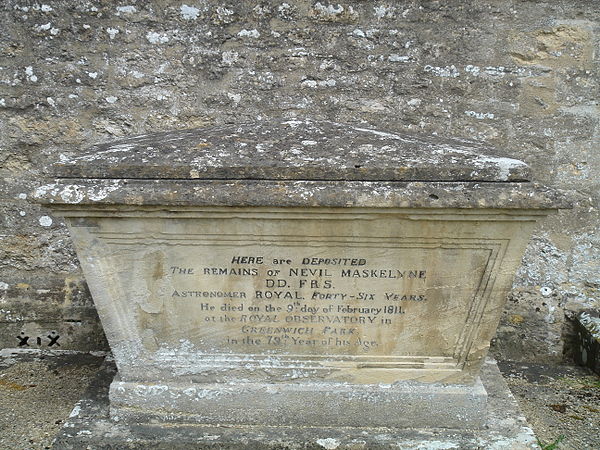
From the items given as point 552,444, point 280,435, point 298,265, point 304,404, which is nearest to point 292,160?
point 298,265

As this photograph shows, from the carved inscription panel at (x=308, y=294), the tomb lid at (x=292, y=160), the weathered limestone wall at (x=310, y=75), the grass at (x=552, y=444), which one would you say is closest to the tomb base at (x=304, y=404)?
the carved inscription panel at (x=308, y=294)

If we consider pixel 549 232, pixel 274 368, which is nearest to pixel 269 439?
pixel 274 368

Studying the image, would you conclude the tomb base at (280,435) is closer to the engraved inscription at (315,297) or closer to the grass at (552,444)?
the grass at (552,444)

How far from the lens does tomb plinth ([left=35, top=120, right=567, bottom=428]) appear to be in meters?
2.22

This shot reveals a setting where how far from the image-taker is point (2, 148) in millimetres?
3371

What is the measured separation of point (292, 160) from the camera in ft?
7.48

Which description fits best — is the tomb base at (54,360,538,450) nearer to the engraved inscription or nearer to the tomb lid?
the engraved inscription

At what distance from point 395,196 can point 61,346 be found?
252cm

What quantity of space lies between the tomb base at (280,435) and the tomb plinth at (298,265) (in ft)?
0.14

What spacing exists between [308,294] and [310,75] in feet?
4.64

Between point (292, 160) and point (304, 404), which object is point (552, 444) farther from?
point (292, 160)

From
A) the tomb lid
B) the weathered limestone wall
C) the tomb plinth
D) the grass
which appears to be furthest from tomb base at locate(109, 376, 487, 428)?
the weathered limestone wall

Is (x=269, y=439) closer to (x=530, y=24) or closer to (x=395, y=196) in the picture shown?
(x=395, y=196)

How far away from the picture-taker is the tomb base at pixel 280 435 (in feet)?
8.18
